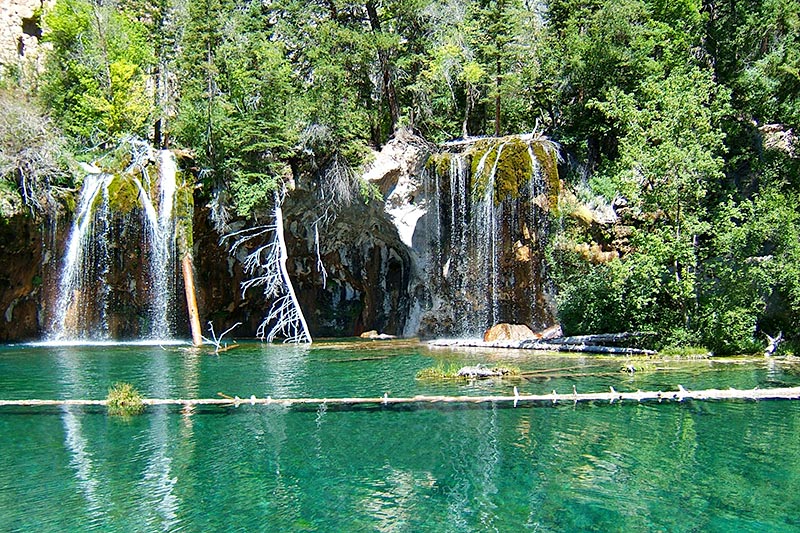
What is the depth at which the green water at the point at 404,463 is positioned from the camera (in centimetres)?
A: 758

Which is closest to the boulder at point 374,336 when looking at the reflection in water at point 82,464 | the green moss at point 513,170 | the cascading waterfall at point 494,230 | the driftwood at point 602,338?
the cascading waterfall at point 494,230

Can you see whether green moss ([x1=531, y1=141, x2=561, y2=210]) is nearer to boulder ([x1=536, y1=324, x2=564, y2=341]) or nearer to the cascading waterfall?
the cascading waterfall

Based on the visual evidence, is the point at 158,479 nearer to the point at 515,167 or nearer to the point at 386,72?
the point at 515,167

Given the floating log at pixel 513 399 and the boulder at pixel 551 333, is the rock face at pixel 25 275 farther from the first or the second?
the boulder at pixel 551 333

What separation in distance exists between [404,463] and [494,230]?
16.6 m

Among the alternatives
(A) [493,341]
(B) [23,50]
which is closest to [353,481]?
(A) [493,341]

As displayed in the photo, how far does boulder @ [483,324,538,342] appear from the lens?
2367cm

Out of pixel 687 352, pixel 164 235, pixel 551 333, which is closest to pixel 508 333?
pixel 551 333

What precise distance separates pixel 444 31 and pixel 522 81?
15.5 ft

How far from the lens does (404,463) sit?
946cm

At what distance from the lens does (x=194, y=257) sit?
1121 inches

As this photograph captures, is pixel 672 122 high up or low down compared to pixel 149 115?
down

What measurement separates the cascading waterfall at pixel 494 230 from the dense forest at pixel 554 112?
68.8 inches

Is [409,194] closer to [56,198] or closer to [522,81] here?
[522,81]
